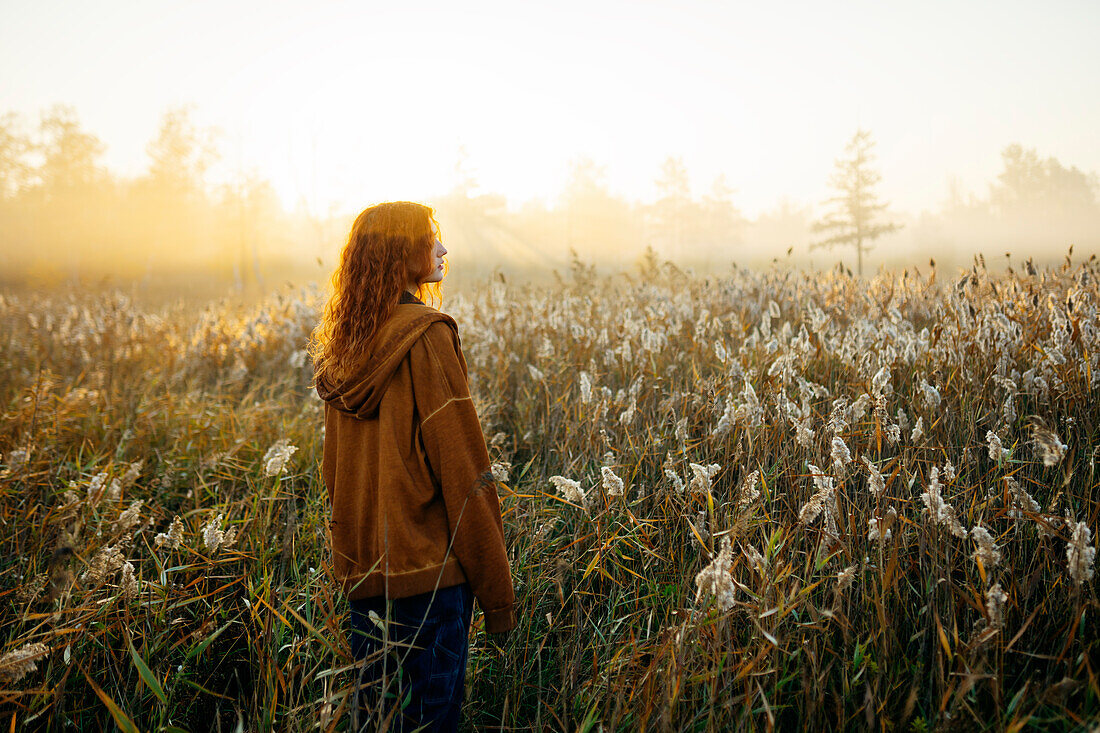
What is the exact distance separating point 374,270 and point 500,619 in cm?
111

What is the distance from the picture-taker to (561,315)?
20.2 ft

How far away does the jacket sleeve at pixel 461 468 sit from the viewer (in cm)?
162

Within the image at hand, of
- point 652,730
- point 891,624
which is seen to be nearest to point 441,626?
point 652,730

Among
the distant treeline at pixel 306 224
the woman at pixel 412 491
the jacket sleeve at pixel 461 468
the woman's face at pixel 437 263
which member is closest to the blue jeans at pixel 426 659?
the woman at pixel 412 491

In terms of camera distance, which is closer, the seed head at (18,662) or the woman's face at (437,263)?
the seed head at (18,662)

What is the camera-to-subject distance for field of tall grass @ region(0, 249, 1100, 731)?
1.74 m

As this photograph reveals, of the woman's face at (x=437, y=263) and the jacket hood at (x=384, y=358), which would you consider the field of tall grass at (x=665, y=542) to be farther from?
the woman's face at (x=437, y=263)

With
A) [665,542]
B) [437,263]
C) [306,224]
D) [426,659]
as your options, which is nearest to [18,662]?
[426,659]

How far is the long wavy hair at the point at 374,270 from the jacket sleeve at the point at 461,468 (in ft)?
0.67

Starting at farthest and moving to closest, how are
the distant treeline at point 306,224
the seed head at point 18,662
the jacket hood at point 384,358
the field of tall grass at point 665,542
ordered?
the distant treeline at point 306,224
the field of tall grass at point 665,542
the jacket hood at point 384,358
the seed head at point 18,662

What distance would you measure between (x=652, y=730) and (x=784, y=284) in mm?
6352

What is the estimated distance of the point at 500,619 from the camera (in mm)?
1665

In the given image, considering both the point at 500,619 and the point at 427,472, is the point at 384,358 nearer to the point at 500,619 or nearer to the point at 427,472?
the point at 427,472

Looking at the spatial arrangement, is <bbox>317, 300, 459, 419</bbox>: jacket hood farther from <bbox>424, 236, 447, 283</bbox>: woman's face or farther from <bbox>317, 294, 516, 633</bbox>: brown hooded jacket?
<bbox>424, 236, 447, 283</bbox>: woman's face
